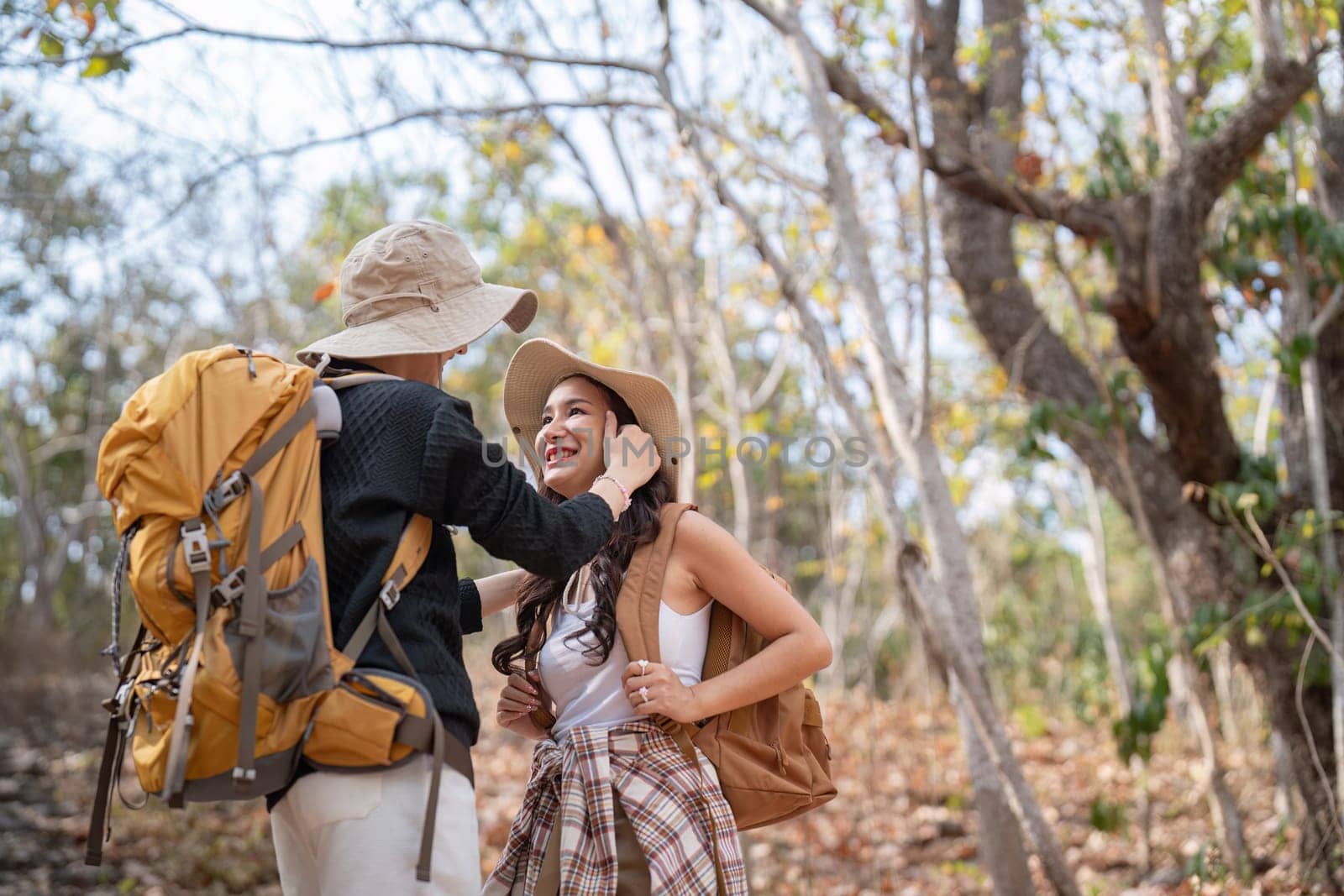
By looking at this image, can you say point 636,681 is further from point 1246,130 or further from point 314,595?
point 1246,130

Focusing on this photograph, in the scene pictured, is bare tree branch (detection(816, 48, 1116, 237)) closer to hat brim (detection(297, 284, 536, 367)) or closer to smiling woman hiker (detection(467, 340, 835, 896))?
smiling woman hiker (detection(467, 340, 835, 896))

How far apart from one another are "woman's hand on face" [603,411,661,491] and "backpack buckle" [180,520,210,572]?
755 millimetres

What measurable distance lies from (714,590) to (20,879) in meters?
6.25

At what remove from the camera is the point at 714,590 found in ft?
7.07

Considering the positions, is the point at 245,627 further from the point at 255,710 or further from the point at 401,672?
the point at 401,672

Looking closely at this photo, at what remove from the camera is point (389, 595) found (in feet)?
5.66

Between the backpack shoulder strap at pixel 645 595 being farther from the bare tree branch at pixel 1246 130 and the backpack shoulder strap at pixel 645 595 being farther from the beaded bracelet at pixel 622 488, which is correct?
the bare tree branch at pixel 1246 130

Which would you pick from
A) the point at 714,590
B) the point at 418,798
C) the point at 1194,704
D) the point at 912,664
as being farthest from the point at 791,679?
the point at 912,664

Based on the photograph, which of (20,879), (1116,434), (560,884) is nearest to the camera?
(560,884)

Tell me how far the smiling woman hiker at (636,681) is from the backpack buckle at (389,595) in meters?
0.40

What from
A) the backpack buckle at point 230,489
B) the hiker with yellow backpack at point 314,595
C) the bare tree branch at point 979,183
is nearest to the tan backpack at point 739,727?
the hiker with yellow backpack at point 314,595

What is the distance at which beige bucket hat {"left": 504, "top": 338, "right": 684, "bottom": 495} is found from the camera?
7.68 ft

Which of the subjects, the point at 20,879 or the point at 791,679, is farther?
the point at 20,879

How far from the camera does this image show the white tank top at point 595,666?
2.11 m
